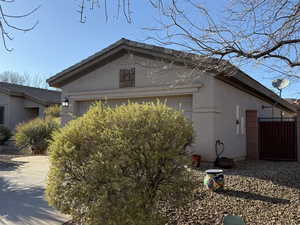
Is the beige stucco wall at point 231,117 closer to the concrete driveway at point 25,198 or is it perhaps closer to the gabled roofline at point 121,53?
the gabled roofline at point 121,53

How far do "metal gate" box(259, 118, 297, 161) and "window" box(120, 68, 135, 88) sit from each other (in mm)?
6568

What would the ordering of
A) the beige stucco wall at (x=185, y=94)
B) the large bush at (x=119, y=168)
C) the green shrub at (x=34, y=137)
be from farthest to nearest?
the green shrub at (x=34, y=137) < the beige stucco wall at (x=185, y=94) < the large bush at (x=119, y=168)

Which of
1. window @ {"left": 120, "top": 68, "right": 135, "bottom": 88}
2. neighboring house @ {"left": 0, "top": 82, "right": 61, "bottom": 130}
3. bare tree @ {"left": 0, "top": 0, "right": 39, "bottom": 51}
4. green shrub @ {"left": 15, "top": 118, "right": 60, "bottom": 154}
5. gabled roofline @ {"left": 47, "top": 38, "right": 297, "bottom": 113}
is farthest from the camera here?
neighboring house @ {"left": 0, "top": 82, "right": 61, "bottom": 130}

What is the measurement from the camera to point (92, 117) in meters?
3.92

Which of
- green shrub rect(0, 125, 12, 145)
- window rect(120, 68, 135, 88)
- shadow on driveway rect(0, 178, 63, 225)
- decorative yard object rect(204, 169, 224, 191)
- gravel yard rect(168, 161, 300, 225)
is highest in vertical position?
window rect(120, 68, 135, 88)

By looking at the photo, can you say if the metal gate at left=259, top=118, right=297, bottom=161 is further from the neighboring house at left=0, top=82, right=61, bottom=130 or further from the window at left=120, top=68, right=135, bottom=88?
the neighboring house at left=0, top=82, right=61, bottom=130

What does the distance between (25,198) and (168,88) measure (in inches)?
236

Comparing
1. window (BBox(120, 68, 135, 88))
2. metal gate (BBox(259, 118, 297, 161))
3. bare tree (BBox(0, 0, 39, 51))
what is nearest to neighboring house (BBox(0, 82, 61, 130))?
window (BBox(120, 68, 135, 88))

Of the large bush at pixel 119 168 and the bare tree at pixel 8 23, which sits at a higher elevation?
the bare tree at pixel 8 23

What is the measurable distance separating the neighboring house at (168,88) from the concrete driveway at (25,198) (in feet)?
11.1

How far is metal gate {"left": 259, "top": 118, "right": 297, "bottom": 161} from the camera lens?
479 inches

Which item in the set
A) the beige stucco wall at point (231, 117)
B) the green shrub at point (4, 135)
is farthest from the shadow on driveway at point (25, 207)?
the green shrub at point (4, 135)

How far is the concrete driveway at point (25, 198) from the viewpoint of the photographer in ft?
16.9

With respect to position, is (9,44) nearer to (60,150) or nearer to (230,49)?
(60,150)
